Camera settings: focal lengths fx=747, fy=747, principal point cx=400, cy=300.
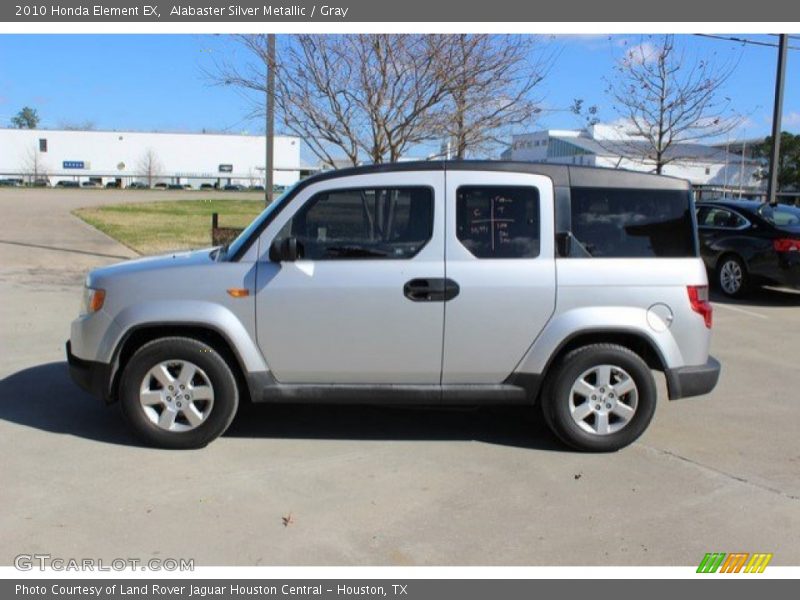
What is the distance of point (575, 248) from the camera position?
195 inches

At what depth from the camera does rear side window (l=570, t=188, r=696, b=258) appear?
498 cm

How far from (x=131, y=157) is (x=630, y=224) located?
11788 cm

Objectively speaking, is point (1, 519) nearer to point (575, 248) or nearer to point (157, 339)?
point (157, 339)

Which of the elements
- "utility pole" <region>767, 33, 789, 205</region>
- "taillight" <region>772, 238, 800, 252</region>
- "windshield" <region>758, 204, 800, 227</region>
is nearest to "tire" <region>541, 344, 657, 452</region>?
"taillight" <region>772, 238, 800, 252</region>

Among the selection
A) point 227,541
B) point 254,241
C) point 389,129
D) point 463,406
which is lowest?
point 227,541

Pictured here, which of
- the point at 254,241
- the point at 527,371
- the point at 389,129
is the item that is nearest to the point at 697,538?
the point at 527,371

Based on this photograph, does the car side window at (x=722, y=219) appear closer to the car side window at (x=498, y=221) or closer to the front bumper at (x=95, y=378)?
the car side window at (x=498, y=221)

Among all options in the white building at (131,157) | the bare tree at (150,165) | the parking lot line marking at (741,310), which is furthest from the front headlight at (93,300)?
the bare tree at (150,165)

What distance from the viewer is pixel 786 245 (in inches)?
435

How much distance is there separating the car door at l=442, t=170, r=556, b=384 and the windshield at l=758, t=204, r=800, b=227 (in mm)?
8180

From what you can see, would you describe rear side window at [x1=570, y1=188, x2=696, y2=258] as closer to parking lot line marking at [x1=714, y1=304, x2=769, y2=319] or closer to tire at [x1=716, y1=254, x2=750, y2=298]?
parking lot line marking at [x1=714, y1=304, x2=769, y2=319]

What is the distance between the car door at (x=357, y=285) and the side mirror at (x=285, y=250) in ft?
0.15

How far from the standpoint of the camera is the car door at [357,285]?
483 centimetres

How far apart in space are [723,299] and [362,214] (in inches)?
348
